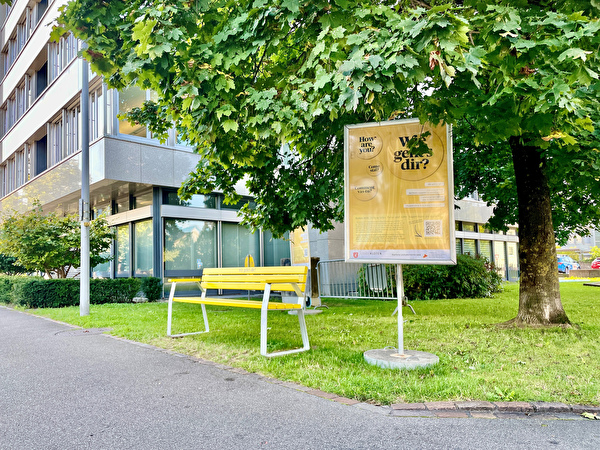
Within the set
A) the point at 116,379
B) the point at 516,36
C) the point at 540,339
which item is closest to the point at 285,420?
the point at 116,379

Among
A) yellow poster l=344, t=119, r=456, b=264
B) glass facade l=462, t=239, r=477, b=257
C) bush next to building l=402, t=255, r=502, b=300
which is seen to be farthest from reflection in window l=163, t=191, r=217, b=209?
glass facade l=462, t=239, r=477, b=257

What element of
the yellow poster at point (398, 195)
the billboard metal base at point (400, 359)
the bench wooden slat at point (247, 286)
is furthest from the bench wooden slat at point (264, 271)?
the billboard metal base at point (400, 359)

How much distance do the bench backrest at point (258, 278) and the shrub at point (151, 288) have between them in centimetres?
728

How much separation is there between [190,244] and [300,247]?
19.5 ft

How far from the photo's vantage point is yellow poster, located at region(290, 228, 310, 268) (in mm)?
10789

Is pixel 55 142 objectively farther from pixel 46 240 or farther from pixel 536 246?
pixel 536 246

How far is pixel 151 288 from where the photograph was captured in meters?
14.3

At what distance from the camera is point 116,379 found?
15.7 feet

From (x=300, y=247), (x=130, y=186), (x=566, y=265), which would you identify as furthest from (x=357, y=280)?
(x=566, y=265)

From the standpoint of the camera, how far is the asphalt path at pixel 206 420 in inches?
123

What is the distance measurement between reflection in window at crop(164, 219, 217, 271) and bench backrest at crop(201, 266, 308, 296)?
8014 mm

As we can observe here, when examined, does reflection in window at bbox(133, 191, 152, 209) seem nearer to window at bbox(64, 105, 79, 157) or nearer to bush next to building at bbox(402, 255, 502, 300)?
window at bbox(64, 105, 79, 157)

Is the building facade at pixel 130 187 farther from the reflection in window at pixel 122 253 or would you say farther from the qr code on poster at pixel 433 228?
the qr code on poster at pixel 433 228

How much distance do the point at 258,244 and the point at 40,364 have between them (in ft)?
41.1
